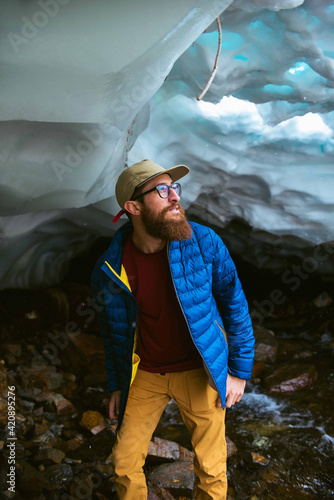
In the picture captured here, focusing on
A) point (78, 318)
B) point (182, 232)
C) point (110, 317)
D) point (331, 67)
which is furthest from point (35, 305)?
point (331, 67)

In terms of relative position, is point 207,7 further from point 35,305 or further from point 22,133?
point 35,305

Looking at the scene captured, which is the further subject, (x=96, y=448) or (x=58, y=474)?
(x=96, y=448)

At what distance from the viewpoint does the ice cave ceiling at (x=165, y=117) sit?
1.95 m

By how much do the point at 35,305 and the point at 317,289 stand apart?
4.18 m

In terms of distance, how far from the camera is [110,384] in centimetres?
197

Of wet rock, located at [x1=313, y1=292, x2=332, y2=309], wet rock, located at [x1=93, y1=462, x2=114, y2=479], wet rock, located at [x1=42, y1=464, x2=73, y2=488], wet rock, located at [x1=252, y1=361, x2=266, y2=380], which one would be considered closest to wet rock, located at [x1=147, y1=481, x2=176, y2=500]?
wet rock, located at [x1=93, y1=462, x2=114, y2=479]

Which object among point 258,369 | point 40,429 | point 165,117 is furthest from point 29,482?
point 165,117

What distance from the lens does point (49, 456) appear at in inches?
104

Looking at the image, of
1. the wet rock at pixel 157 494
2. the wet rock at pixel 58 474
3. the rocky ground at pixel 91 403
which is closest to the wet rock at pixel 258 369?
the rocky ground at pixel 91 403

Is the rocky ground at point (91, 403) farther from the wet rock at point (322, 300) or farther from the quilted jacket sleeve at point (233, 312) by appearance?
the quilted jacket sleeve at point (233, 312)

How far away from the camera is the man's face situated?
1.74 metres

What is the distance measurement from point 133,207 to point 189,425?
1075 millimetres

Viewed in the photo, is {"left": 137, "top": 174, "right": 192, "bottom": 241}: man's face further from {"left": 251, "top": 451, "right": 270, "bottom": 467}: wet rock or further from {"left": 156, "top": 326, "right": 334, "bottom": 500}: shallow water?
{"left": 251, "top": 451, "right": 270, "bottom": 467}: wet rock

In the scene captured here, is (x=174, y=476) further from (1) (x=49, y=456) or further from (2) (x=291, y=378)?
(2) (x=291, y=378)
